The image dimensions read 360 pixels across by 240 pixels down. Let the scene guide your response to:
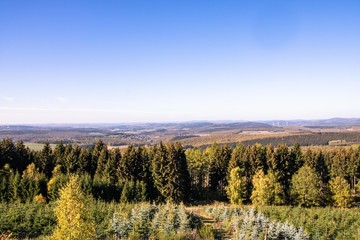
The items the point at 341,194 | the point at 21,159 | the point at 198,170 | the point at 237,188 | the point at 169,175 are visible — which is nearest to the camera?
the point at 341,194

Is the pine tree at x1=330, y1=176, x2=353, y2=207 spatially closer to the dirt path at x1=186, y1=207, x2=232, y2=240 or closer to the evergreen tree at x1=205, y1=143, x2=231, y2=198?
the evergreen tree at x1=205, y1=143, x2=231, y2=198

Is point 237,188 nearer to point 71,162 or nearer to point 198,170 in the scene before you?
point 198,170

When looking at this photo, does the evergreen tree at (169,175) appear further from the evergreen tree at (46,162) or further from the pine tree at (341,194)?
the pine tree at (341,194)

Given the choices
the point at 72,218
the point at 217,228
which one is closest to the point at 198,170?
the point at 217,228

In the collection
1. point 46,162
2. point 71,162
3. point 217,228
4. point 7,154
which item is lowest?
point 217,228

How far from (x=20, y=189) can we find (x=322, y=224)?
41.4 meters

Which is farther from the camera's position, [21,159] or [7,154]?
[21,159]

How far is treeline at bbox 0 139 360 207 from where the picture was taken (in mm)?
46906

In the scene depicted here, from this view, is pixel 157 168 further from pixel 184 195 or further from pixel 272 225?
pixel 272 225

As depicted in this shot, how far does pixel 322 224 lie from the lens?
31844mm

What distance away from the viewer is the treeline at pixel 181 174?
46.9 metres

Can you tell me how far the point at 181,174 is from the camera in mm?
51500

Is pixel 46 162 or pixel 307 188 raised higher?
pixel 46 162

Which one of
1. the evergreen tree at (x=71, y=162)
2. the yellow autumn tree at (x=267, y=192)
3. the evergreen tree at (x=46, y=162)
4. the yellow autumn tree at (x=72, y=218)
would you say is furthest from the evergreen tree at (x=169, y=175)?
the yellow autumn tree at (x=72, y=218)
